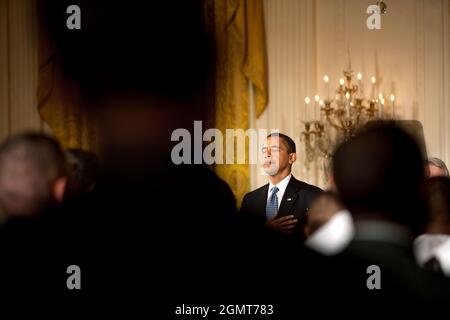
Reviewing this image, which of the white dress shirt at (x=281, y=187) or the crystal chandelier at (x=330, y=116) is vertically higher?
the crystal chandelier at (x=330, y=116)

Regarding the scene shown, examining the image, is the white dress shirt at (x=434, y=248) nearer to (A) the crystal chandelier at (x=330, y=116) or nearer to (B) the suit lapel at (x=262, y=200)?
(B) the suit lapel at (x=262, y=200)

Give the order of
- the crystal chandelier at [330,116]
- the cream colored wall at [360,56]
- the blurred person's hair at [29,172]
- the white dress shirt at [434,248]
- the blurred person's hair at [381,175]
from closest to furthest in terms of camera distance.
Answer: the blurred person's hair at [381,175]
the blurred person's hair at [29,172]
the white dress shirt at [434,248]
the crystal chandelier at [330,116]
the cream colored wall at [360,56]

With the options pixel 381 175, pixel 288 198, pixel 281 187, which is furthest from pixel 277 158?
pixel 381 175

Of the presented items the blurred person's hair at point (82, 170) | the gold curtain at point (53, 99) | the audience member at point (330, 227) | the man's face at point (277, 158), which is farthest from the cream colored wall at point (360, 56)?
the audience member at point (330, 227)

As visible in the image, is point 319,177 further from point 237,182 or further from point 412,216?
point 412,216

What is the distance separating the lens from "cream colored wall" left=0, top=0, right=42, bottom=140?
5.29 meters

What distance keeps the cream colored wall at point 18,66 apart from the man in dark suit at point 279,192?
108 inches

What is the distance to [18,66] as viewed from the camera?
5.30 metres

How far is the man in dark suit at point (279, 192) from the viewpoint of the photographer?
328 centimetres

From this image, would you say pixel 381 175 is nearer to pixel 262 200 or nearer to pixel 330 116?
pixel 262 200

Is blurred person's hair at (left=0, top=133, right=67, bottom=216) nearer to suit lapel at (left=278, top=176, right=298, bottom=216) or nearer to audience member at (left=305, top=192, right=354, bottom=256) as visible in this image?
audience member at (left=305, top=192, right=354, bottom=256)

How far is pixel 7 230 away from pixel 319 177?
13.7ft

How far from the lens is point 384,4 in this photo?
5113 mm

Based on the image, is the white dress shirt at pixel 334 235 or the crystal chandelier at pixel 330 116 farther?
the crystal chandelier at pixel 330 116
